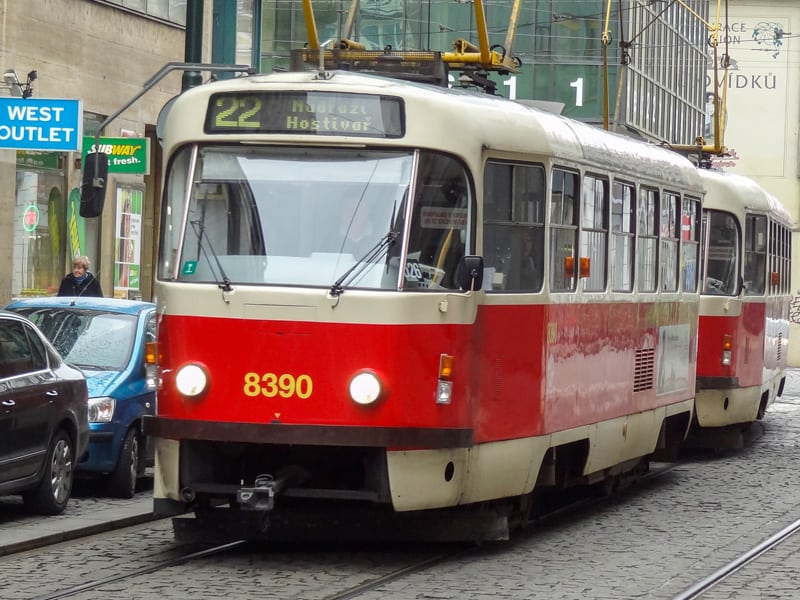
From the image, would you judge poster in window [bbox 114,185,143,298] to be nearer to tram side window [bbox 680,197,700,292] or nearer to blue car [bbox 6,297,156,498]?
blue car [bbox 6,297,156,498]

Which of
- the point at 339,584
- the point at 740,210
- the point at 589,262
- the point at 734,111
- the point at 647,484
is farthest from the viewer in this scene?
the point at 734,111

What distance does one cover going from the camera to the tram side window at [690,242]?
1689cm

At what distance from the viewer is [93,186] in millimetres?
15234

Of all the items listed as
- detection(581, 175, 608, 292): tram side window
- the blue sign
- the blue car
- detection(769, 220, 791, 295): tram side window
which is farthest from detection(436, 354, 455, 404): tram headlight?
detection(769, 220, 791, 295): tram side window

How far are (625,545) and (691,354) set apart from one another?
201 inches

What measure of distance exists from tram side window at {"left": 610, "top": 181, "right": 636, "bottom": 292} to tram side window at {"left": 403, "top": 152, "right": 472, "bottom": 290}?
3.16 metres

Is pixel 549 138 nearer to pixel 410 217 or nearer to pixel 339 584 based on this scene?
pixel 410 217

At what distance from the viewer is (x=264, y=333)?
420 inches

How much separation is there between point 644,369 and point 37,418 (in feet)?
16.1

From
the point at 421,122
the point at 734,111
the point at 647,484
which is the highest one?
the point at 734,111

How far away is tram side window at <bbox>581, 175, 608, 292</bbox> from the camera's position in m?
13.2

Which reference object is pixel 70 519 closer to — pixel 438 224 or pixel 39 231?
pixel 438 224

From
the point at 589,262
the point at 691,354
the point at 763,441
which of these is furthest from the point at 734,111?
the point at 589,262

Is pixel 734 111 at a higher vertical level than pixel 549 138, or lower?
higher
